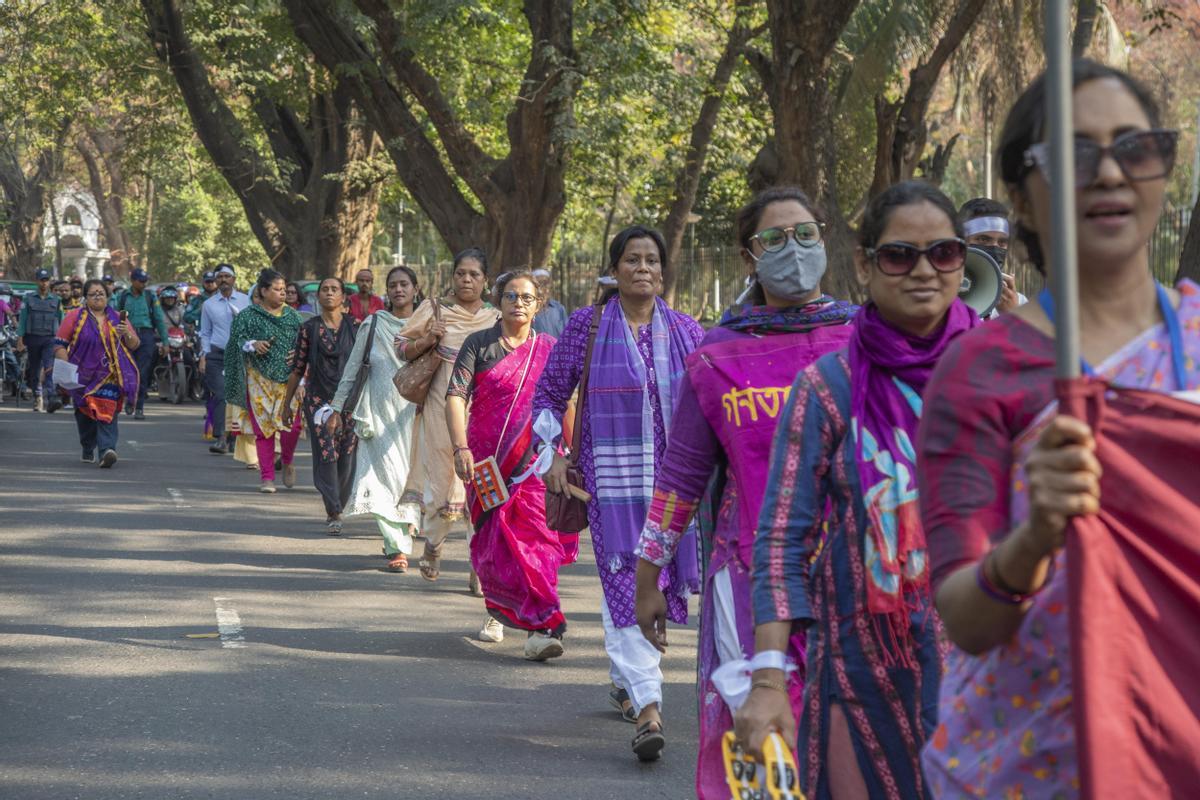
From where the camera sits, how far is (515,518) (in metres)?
8.27

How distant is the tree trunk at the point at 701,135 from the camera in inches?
798

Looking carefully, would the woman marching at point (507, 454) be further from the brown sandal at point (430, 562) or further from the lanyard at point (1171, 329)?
the lanyard at point (1171, 329)

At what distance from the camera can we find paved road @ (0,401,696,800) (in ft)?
18.8

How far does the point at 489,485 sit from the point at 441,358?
1655mm

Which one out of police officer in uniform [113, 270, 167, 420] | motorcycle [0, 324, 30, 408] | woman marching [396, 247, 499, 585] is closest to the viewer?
woman marching [396, 247, 499, 585]

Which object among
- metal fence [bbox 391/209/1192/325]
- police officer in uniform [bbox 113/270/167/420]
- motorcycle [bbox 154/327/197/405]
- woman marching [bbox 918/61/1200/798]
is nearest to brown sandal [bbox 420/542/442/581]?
metal fence [bbox 391/209/1192/325]

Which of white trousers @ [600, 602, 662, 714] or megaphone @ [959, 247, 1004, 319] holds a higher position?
megaphone @ [959, 247, 1004, 319]

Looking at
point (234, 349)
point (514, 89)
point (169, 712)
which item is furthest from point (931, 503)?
point (514, 89)

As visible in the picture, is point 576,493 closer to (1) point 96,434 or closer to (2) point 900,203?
(2) point 900,203

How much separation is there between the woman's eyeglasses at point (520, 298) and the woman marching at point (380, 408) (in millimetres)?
2788

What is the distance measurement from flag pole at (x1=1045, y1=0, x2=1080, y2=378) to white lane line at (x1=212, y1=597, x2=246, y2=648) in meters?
6.69

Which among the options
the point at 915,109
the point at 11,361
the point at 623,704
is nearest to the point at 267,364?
the point at 915,109

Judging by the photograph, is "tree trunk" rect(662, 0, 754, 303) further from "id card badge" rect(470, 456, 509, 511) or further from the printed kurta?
the printed kurta

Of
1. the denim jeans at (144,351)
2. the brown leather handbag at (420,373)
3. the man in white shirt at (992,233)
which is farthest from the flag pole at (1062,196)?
the denim jeans at (144,351)
